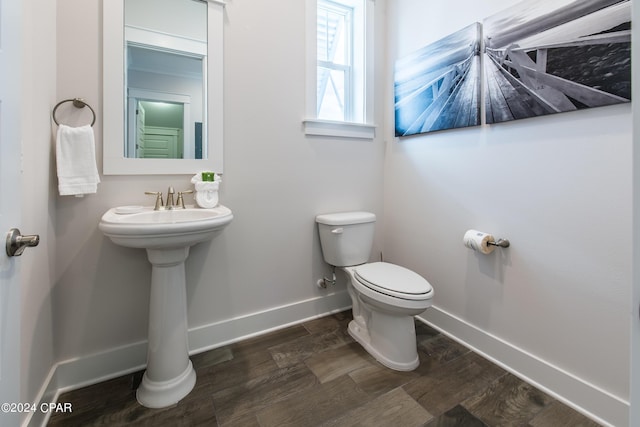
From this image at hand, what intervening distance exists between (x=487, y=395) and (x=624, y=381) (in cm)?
50

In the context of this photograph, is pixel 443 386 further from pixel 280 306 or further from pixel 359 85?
pixel 359 85

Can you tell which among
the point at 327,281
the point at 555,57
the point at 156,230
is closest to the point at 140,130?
the point at 156,230

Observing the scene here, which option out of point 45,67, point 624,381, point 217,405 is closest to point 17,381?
point 217,405

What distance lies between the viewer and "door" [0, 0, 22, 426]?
2.05 ft

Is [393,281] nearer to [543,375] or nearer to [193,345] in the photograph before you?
[543,375]

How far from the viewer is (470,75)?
1.62 meters

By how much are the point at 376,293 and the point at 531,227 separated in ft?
2.70

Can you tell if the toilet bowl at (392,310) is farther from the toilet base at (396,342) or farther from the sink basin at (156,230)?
the sink basin at (156,230)

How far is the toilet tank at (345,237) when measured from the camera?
73.3 inches

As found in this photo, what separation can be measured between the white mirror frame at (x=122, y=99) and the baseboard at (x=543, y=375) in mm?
1778

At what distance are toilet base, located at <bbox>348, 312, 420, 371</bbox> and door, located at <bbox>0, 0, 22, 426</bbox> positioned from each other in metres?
1.40

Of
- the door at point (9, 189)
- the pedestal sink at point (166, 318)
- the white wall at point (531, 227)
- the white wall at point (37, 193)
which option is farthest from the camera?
the pedestal sink at point (166, 318)

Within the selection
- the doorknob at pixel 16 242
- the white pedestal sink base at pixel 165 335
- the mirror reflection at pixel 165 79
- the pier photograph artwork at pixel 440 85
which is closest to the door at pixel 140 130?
the mirror reflection at pixel 165 79

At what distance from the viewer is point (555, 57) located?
4.14 ft
